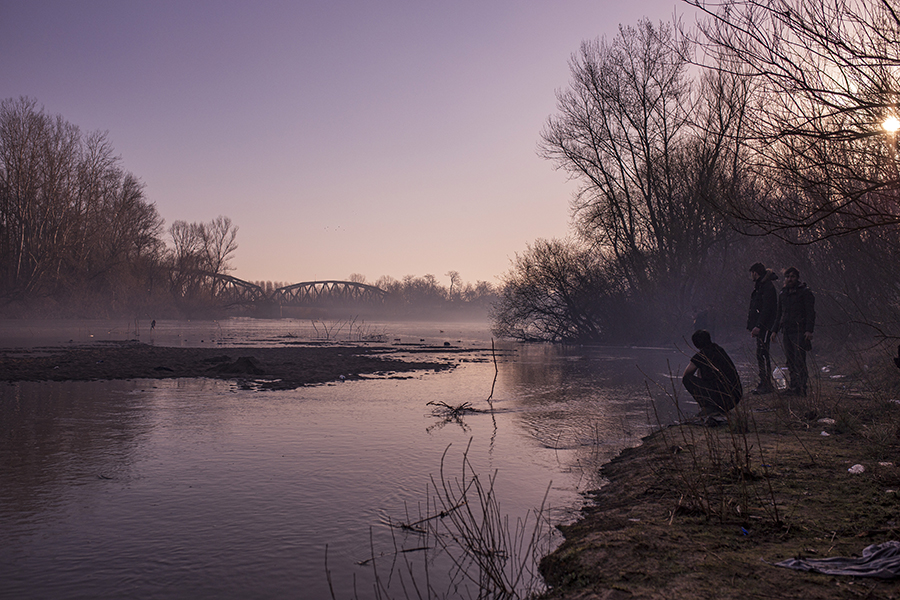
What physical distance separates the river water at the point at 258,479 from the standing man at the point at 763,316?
4.49ft

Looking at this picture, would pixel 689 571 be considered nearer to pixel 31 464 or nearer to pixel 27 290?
pixel 31 464

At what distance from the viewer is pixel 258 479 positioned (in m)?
5.51

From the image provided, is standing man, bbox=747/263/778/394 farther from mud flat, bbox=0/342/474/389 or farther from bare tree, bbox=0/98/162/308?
bare tree, bbox=0/98/162/308

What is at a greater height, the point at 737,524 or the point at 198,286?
the point at 198,286

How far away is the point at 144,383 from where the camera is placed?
12.7 m

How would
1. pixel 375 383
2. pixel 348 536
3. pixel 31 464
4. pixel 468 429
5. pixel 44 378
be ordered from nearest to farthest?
1. pixel 348 536
2. pixel 31 464
3. pixel 468 429
4. pixel 44 378
5. pixel 375 383

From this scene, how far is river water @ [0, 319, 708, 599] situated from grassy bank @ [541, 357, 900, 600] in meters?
0.65

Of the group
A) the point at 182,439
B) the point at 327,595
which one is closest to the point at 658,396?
the point at 182,439

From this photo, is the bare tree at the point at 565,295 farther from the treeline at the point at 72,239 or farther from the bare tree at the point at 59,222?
the bare tree at the point at 59,222

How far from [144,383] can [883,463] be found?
13.0 m

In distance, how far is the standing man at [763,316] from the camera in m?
9.51

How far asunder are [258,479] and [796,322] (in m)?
8.21

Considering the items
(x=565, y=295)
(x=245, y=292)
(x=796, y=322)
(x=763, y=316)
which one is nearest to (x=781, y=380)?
(x=763, y=316)

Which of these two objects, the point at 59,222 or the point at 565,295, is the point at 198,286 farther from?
the point at 565,295
